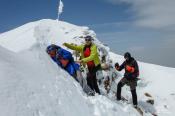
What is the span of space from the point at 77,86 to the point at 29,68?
217 cm

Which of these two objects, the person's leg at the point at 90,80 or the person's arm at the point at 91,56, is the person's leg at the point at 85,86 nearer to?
the person's arm at the point at 91,56

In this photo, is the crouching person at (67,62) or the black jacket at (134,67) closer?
the crouching person at (67,62)

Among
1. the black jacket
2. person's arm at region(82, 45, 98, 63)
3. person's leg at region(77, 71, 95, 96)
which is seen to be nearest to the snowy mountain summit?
person's leg at region(77, 71, 95, 96)

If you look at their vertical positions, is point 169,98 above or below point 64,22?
below

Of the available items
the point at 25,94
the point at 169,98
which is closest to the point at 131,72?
the point at 25,94

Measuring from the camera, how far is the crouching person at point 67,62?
11.3 metres

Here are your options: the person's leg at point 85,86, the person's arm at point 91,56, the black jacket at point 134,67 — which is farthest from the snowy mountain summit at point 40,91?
the black jacket at point 134,67

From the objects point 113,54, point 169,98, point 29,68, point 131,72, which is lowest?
point 169,98

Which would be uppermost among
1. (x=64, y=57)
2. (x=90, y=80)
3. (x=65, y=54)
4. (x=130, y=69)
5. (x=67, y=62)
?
(x=65, y=54)

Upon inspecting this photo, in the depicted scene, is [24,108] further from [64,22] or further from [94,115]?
[64,22]

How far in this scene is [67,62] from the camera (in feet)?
37.8

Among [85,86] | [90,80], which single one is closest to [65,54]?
[85,86]

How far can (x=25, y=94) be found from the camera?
8.12 meters

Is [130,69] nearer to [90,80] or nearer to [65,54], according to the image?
[90,80]
